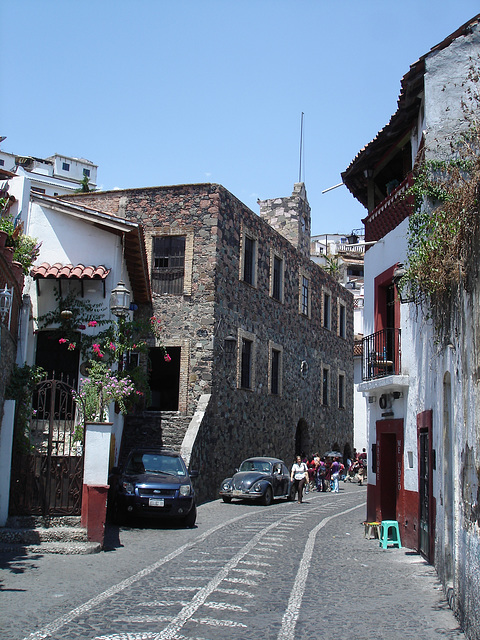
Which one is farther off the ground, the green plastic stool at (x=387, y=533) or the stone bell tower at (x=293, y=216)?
the stone bell tower at (x=293, y=216)

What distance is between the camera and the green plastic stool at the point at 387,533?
40.6 feet

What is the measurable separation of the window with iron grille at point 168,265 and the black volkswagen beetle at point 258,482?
6.06 m

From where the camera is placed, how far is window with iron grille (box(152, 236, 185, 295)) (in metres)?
22.9

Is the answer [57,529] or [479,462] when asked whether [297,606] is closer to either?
[479,462]

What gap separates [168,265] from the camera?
23.1 metres

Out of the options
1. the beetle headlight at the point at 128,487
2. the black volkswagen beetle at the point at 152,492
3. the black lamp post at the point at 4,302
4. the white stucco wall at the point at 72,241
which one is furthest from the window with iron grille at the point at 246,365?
the black lamp post at the point at 4,302

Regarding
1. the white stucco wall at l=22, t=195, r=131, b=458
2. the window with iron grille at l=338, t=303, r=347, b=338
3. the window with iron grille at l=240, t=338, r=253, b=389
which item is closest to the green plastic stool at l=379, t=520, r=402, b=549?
the white stucco wall at l=22, t=195, r=131, b=458

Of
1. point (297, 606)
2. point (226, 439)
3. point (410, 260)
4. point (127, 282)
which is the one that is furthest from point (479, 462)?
point (226, 439)

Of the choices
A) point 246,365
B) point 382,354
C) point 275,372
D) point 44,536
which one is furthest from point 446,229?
point 275,372

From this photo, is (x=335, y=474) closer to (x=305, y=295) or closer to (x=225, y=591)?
(x=305, y=295)

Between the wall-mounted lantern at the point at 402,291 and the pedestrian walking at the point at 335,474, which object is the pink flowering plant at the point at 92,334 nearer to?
the wall-mounted lantern at the point at 402,291

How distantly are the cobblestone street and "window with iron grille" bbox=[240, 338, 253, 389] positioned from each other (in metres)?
10.6

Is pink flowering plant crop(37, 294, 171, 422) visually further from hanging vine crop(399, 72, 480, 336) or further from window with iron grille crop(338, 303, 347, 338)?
window with iron grille crop(338, 303, 347, 338)

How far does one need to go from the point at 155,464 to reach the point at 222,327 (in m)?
7.70
